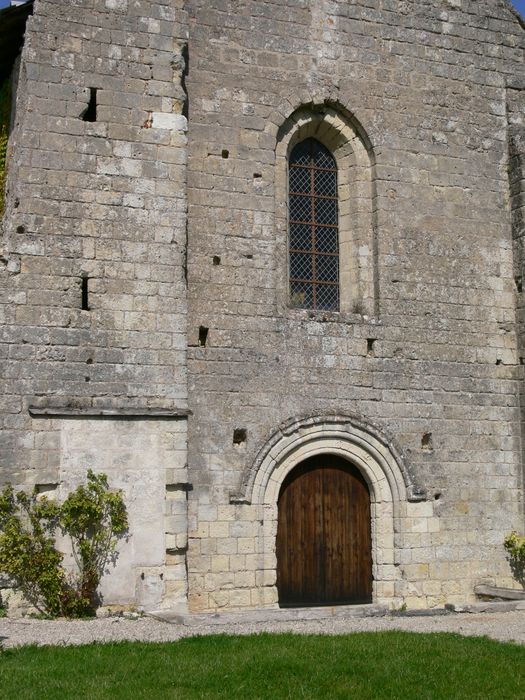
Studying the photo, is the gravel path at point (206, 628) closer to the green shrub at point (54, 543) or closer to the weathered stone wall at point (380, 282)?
the green shrub at point (54, 543)

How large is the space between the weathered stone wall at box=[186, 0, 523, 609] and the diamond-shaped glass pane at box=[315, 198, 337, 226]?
513 millimetres

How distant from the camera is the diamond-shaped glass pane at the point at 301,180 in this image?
12188mm

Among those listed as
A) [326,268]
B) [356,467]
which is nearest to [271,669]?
[356,467]

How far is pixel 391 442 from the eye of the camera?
11.6 meters

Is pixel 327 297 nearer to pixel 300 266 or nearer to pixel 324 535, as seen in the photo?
pixel 300 266

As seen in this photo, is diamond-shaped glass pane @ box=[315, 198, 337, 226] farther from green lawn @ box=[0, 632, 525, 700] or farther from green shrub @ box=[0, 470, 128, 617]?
green lawn @ box=[0, 632, 525, 700]

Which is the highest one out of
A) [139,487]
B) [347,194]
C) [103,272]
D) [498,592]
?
[347,194]

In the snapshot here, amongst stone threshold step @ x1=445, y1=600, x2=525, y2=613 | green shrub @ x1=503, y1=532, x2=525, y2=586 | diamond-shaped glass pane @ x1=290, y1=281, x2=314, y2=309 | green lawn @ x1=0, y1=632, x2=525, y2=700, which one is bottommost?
green lawn @ x1=0, y1=632, x2=525, y2=700

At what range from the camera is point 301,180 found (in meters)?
12.2

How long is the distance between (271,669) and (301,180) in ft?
22.6

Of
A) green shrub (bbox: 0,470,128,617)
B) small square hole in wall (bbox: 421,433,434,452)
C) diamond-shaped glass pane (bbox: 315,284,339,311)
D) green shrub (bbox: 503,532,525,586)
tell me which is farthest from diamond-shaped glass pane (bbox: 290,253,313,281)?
Result: green shrub (bbox: 503,532,525,586)

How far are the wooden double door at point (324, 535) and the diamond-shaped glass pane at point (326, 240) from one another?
2.58 meters

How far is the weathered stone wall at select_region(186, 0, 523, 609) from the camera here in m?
11.0

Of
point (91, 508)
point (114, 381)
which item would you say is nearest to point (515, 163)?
point (114, 381)
